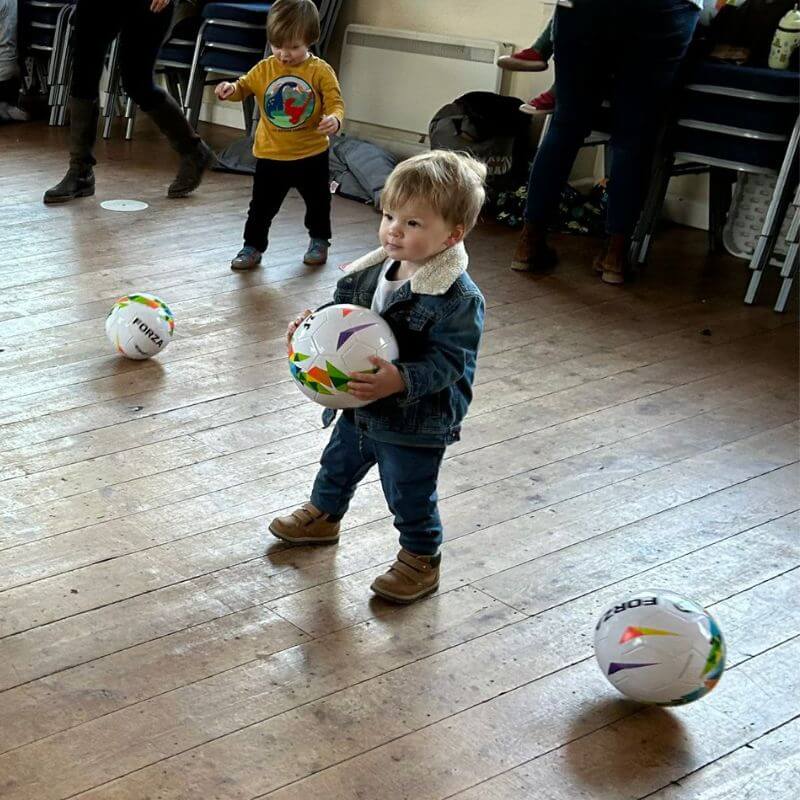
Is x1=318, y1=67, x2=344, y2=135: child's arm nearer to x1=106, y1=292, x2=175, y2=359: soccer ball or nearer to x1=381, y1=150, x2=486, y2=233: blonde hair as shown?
x1=106, y1=292, x2=175, y2=359: soccer ball

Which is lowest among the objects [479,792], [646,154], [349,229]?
[349,229]

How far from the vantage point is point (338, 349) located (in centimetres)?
195

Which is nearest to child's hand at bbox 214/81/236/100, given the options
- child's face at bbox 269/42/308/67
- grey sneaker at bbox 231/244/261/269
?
child's face at bbox 269/42/308/67

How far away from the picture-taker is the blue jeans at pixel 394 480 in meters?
2.04

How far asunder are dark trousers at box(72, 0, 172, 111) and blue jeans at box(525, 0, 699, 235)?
1.53m

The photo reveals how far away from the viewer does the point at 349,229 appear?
4.62 m

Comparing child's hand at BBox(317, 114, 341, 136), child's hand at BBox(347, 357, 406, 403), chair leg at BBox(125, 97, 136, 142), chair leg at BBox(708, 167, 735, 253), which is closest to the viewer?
child's hand at BBox(347, 357, 406, 403)

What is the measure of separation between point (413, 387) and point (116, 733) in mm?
694

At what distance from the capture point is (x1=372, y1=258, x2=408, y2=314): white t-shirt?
6.68 ft

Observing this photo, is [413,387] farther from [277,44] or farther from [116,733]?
[277,44]

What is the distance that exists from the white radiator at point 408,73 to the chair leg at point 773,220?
1.83m

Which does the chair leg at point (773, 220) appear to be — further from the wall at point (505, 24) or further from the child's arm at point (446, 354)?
the child's arm at point (446, 354)

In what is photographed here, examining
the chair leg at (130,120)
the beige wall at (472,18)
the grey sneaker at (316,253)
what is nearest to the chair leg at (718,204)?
the beige wall at (472,18)

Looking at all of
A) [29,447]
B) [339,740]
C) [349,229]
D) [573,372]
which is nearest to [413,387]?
[339,740]
